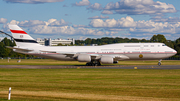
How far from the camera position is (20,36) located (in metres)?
56.4

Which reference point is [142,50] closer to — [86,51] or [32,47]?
[86,51]

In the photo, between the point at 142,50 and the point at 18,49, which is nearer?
the point at 142,50

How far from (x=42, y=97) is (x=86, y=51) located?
124ft

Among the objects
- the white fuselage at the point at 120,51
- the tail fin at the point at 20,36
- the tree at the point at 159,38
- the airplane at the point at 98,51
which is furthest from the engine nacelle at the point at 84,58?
the tree at the point at 159,38

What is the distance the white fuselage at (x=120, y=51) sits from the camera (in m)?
51.8

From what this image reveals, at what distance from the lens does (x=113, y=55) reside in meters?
52.5

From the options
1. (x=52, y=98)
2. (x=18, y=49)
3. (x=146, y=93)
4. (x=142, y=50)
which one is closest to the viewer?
(x=52, y=98)

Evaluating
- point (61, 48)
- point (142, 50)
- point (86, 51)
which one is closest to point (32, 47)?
point (61, 48)

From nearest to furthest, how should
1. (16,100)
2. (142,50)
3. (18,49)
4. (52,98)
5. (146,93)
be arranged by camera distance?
(16,100), (52,98), (146,93), (142,50), (18,49)

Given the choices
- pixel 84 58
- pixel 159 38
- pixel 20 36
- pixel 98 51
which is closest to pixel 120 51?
pixel 98 51

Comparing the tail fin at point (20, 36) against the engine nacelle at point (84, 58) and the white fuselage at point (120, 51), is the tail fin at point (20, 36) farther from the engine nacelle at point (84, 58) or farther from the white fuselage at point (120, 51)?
the engine nacelle at point (84, 58)

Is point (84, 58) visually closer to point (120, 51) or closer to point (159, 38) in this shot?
point (120, 51)

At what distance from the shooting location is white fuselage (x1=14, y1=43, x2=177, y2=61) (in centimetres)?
5178

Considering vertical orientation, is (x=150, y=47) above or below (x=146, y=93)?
above
